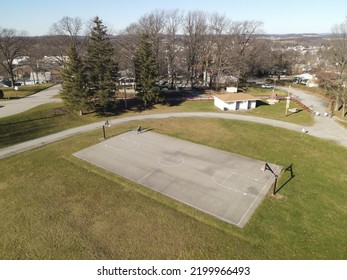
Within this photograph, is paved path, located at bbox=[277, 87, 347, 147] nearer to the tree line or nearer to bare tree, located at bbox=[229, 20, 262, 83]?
the tree line

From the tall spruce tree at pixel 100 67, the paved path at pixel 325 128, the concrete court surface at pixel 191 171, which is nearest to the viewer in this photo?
the concrete court surface at pixel 191 171

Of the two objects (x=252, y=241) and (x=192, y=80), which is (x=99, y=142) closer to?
(x=252, y=241)

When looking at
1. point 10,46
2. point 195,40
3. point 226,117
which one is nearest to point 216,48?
point 195,40

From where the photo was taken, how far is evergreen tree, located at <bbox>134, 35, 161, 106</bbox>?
40619 millimetres

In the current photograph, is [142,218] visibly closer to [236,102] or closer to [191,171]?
[191,171]

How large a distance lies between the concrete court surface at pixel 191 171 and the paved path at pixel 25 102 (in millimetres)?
17983

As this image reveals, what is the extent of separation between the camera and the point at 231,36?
59.1 metres

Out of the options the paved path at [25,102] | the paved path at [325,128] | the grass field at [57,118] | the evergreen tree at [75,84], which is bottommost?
the paved path at [325,128]

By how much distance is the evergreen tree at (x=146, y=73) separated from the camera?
4062 centimetres

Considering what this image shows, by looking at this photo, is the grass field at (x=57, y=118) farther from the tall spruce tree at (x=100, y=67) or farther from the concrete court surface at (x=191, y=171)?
the concrete court surface at (x=191, y=171)

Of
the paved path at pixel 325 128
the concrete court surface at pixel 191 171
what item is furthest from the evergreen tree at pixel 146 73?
the paved path at pixel 325 128

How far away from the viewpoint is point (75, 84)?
3581 cm

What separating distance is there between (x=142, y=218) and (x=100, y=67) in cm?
2799
